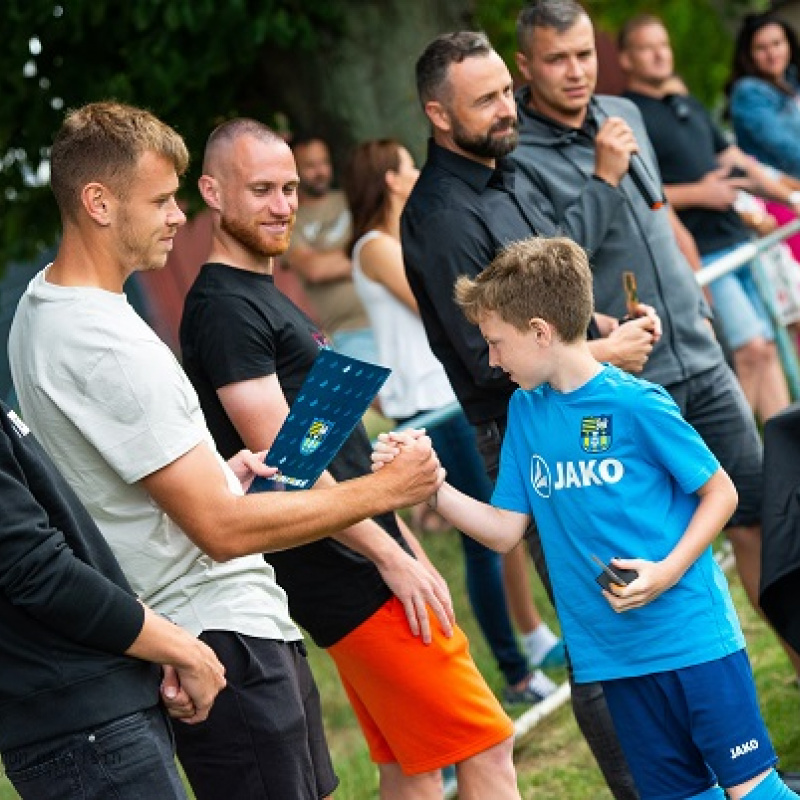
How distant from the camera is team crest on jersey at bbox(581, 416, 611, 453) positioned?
13.3ft

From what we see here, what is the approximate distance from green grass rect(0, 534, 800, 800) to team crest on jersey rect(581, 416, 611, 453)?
1.66 metres

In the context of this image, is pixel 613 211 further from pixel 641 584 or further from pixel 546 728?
pixel 546 728

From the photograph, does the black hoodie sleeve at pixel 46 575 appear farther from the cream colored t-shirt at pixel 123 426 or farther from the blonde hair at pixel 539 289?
the blonde hair at pixel 539 289

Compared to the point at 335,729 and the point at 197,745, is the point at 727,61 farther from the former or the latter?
the point at 197,745

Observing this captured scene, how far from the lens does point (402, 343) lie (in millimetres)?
6699

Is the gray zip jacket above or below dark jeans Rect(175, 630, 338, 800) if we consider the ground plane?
above

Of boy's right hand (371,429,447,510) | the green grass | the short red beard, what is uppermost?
the short red beard

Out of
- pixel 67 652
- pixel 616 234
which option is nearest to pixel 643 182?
pixel 616 234

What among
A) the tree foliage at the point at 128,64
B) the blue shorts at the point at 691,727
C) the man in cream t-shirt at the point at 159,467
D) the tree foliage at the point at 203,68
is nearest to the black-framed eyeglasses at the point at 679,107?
the tree foliage at the point at 203,68

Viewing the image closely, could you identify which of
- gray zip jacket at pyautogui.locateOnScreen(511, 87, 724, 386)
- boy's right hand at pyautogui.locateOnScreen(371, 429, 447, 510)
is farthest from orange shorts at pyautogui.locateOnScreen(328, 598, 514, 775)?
gray zip jacket at pyautogui.locateOnScreen(511, 87, 724, 386)

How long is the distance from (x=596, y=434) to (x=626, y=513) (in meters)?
0.19

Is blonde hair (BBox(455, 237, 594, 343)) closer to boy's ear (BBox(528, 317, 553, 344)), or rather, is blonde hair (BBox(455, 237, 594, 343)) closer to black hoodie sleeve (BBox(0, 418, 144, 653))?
boy's ear (BBox(528, 317, 553, 344))

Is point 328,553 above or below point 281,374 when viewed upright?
below

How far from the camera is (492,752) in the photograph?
4.50 metres
